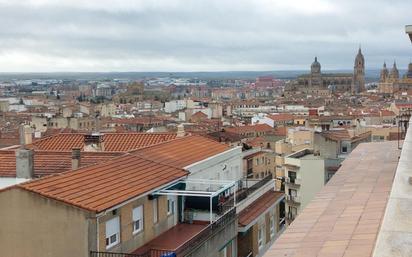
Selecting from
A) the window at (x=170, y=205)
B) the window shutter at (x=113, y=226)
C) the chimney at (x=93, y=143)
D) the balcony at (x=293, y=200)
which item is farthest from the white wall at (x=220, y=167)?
the balcony at (x=293, y=200)

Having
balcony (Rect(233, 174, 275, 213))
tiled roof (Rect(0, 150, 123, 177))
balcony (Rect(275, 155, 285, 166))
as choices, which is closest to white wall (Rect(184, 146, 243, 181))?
balcony (Rect(233, 174, 275, 213))

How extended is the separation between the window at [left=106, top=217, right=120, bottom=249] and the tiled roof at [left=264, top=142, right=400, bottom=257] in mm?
4311

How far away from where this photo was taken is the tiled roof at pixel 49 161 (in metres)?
16.0

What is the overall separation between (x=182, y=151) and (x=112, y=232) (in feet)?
21.2

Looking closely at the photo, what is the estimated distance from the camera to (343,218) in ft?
25.2

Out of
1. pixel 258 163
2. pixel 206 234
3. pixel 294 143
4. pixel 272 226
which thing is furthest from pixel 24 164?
pixel 294 143

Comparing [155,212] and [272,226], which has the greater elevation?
[155,212]

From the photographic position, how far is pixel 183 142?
20.3 m

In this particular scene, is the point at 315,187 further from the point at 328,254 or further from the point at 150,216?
the point at 328,254

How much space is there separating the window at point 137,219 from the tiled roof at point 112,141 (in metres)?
7.18

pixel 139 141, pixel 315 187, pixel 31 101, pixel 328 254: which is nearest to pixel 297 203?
pixel 315 187

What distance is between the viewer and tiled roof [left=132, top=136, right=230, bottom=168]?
17.0m

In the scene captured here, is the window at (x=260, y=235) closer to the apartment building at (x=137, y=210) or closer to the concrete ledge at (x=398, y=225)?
the apartment building at (x=137, y=210)

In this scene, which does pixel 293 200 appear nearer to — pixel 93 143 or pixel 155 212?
pixel 93 143
